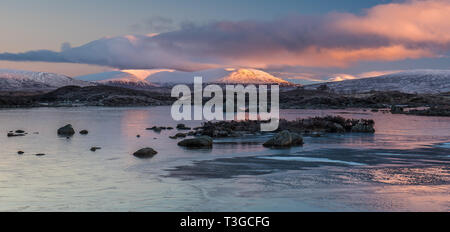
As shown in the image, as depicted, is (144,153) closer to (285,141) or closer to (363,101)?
(285,141)

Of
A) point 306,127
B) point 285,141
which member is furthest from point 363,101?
point 285,141

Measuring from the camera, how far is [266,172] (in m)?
18.8

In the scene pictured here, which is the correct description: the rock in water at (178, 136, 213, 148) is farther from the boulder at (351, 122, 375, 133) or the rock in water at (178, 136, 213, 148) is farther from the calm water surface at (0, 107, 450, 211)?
the boulder at (351, 122, 375, 133)

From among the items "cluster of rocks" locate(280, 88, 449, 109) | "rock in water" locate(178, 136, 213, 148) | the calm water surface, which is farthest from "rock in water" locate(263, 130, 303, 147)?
"cluster of rocks" locate(280, 88, 449, 109)

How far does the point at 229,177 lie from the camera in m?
17.8

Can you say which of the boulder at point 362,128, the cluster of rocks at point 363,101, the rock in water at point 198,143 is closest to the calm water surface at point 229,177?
the rock in water at point 198,143

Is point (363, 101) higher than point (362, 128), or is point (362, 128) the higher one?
point (363, 101)

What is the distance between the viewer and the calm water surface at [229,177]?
535 inches

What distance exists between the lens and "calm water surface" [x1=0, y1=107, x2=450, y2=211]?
44.6 feet
